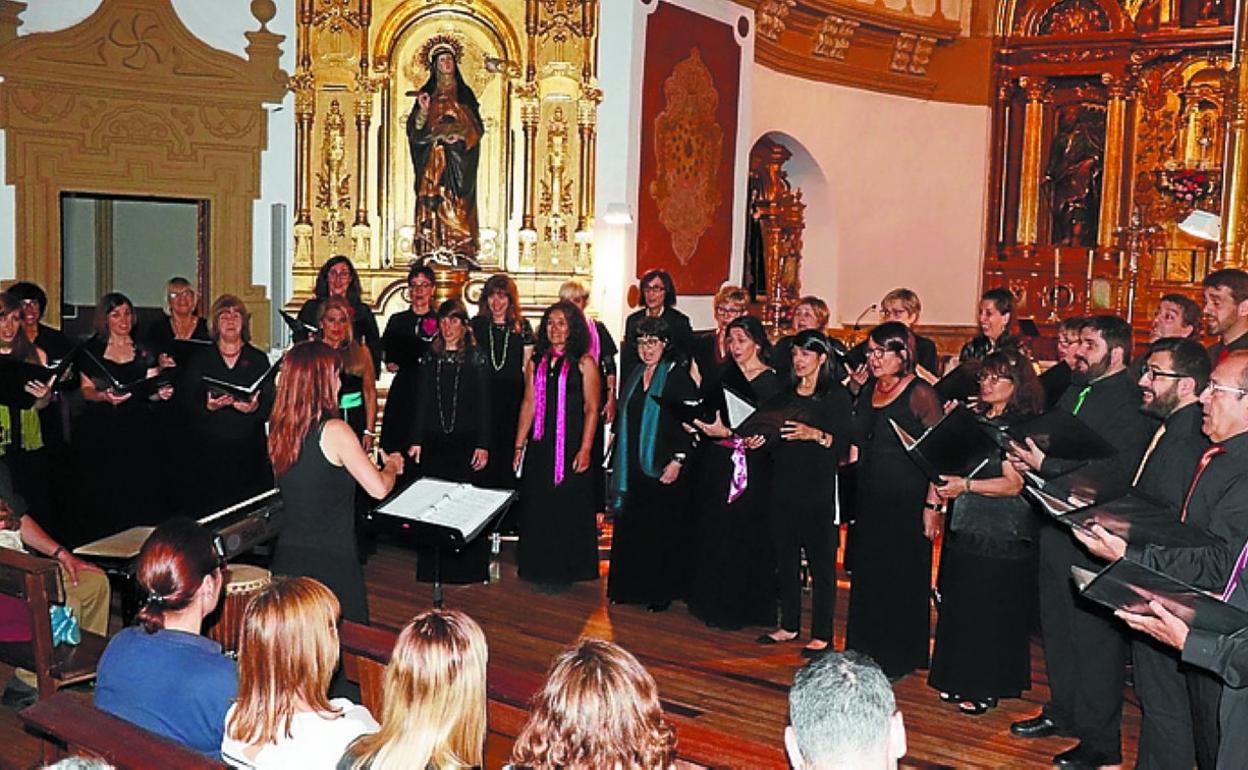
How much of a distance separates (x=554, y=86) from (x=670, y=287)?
10.6ft

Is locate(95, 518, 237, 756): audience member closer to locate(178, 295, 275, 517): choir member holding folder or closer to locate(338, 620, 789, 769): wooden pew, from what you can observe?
locate(338, 620, 789, 769): wooden pew

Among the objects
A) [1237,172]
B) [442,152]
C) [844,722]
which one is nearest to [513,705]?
[844,722]

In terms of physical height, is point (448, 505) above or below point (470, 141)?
below

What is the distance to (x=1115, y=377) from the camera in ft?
18.5

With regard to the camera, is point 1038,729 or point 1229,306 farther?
point 1229,306

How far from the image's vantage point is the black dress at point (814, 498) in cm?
681

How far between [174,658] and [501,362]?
510cm

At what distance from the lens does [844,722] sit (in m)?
2.60

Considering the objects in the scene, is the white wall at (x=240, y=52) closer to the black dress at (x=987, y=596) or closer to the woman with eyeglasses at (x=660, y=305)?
the woman with eyeglasses at (x=660, y=305)

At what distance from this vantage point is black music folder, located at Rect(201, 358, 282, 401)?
755 centimetres

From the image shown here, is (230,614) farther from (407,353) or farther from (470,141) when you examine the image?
(470,141)

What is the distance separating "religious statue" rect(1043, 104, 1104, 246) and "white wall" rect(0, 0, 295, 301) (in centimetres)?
928

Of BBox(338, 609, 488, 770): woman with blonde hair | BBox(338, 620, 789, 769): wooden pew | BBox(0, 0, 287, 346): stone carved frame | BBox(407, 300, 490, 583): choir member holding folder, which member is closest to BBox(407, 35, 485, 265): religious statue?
BBox(0, 0, 287, 346): stone carved frame

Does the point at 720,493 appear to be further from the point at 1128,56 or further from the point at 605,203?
the point at 1128,56
